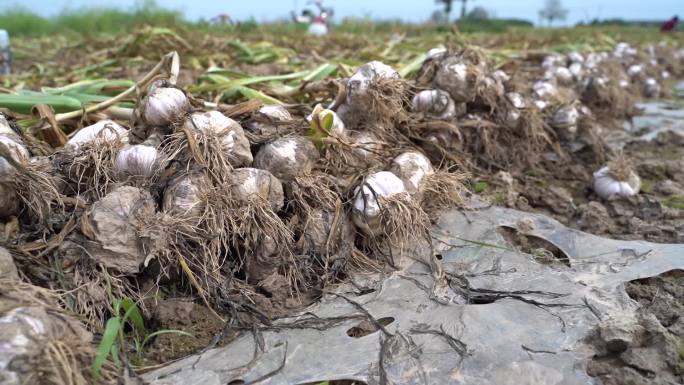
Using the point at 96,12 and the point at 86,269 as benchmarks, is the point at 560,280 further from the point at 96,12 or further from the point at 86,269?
the point at 96,12

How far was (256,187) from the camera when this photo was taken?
1.71m

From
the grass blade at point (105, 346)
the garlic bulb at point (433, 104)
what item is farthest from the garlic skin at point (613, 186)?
the grass blade at point (105, 346)

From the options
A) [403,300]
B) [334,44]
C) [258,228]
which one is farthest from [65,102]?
[334,44]

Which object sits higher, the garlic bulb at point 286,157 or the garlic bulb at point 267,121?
the garlic bulb at point 267,121

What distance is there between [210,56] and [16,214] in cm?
263

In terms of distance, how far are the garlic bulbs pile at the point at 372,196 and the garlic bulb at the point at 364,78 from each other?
413mm

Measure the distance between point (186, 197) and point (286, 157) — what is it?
37 cm

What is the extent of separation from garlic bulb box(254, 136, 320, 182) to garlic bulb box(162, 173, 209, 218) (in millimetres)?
252

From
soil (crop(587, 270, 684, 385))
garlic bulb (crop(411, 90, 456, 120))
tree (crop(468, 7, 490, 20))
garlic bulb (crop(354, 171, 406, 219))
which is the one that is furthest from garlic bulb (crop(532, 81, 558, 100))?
tree (crop(468, 7, 490, 20))

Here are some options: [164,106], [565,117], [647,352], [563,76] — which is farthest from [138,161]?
[563,76]

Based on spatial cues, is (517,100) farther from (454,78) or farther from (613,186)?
(613,186)

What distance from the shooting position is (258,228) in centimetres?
167

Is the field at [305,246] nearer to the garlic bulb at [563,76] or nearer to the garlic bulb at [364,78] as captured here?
the garlic bulb at [364,78]

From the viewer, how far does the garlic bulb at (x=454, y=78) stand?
8.61ft
